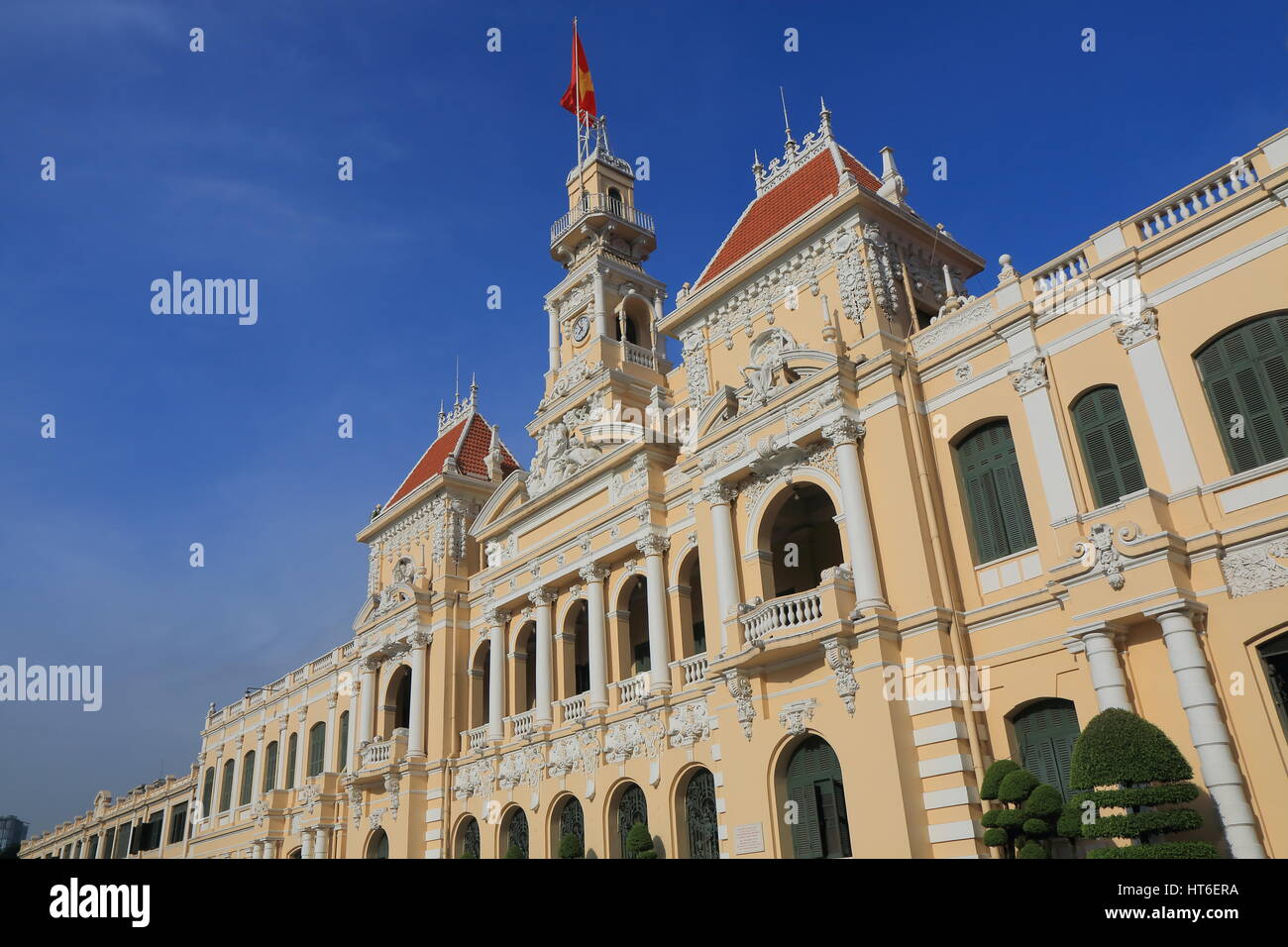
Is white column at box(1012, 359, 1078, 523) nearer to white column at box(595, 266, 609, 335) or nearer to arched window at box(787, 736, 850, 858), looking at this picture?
arched window at box(787, 736, 850, 858)

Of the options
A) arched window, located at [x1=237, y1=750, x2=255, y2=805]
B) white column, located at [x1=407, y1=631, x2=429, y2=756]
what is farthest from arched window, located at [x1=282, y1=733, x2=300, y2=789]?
white column, located at [x1=407, y1=631, x2=429, y2=756]

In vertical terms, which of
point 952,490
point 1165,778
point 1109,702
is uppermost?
point 952,490

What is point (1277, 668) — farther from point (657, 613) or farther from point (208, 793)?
point (208, 793)

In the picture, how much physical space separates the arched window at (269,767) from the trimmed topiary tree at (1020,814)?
35251 mm

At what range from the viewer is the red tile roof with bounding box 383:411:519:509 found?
36.2 metres

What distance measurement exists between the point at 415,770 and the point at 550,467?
1034 cm

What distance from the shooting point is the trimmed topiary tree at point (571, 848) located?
23.5 meters

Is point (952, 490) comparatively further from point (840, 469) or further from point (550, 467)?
point (550, 467)

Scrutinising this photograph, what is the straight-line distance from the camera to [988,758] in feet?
54.2

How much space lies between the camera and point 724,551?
69.7ft

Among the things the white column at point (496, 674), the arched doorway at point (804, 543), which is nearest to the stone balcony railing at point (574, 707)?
the white column at point (496, 674)

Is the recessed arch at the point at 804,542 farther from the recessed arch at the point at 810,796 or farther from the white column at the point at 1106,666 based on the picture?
the white column at the point at 1106,666

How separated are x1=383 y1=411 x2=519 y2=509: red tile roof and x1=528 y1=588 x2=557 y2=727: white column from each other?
8.56 metres
